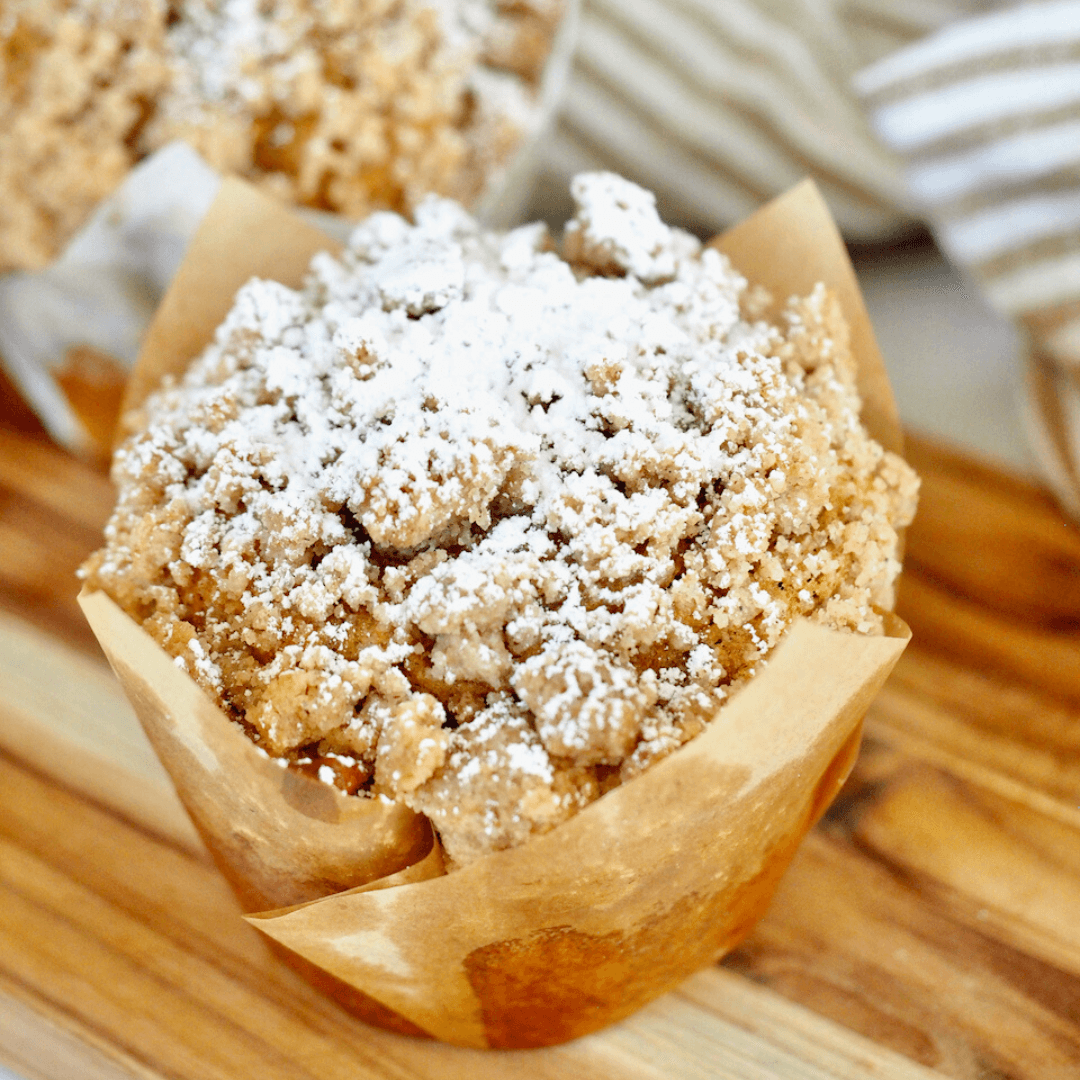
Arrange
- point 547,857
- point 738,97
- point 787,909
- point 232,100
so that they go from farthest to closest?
1. point 738,97
2. point 232,100
3. point 787,909
4. point 547,857

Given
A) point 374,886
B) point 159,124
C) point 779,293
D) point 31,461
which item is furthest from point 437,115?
point 374,886

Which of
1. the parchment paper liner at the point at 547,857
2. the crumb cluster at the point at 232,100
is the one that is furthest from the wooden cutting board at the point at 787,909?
the crumb cluster at the point at 232,100

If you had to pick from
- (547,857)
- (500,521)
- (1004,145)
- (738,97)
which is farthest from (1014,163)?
(547,857)

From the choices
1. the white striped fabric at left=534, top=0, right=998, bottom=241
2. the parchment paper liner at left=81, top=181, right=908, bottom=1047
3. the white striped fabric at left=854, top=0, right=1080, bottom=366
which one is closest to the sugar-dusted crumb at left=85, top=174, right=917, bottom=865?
the parchment paper liner at left=81, top=181, right=908, bottom=1047

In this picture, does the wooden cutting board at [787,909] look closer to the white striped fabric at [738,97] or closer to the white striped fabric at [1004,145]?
the white striped fabric at [1004,145]

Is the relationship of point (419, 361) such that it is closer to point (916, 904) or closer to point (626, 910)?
Result: point (626, 910)

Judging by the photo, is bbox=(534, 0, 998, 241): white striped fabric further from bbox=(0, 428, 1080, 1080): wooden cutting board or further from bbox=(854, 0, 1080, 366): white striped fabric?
bbox=(0, 428, 1080, 1080): wooden cutting board

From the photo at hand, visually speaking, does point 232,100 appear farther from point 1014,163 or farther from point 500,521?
point 1014,163

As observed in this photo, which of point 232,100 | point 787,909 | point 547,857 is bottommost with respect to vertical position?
point 787,909
